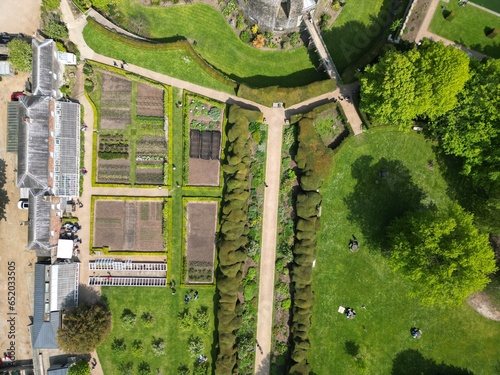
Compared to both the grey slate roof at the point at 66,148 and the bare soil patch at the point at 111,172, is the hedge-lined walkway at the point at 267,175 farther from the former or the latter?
the grey slate roof at the point at 66,148

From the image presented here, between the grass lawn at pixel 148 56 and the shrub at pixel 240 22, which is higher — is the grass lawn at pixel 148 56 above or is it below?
below

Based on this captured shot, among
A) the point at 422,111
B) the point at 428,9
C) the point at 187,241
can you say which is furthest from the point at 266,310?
the point at 428,9

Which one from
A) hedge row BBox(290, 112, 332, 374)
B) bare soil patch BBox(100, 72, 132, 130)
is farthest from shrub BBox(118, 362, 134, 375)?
bare soil patch BBox(100, 72, 132, 130)

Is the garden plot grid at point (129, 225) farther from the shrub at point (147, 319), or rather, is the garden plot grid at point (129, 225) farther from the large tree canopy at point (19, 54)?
the large tree canopy at point (19, 54)

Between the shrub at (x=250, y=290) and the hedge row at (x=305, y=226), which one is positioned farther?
the shrub at (x=250, y=290)

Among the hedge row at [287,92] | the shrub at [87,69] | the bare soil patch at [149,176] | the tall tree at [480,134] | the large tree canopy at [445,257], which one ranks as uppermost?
the shrub at [87,69]

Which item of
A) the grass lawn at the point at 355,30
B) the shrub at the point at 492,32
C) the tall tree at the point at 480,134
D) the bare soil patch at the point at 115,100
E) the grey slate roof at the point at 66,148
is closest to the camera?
the tall tree at the point at 480,134

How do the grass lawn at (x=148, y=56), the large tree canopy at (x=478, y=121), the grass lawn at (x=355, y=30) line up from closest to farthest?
1. the large tree canopy at (x=478, y=121)
2. the grass lawn at (x=148, y=56)
3. the grass lawn at (x=355, y=30)

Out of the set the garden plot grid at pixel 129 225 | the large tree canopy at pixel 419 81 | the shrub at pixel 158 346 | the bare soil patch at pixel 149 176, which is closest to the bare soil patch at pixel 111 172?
the bare soil patch at pixel 149 176
